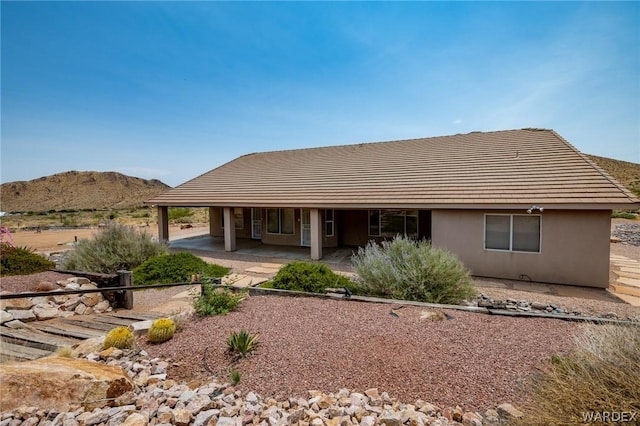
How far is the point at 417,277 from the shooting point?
651cm

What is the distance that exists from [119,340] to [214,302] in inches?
64.8

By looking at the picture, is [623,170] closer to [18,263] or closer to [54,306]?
[54,306]

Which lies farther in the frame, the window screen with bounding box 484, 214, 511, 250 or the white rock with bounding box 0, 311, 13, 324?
the window screen with bounding box 484, 214, 511, 250

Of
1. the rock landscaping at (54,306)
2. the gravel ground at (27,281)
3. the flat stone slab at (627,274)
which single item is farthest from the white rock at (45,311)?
the flat stone slab at (627,274)

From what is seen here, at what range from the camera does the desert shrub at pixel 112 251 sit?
31.2 ft

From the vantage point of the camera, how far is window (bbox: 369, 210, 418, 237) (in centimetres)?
1384

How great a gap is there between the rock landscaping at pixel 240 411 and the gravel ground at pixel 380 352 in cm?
16

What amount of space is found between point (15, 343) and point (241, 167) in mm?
15811

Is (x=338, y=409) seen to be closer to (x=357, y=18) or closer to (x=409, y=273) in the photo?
(x=409, y=273)

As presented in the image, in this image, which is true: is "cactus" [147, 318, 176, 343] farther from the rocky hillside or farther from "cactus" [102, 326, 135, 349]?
the rocky hillside

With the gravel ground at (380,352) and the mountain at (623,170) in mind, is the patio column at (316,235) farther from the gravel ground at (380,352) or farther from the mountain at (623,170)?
the mountain at (623,170)

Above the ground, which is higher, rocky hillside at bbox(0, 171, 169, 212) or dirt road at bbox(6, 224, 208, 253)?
rocky hillside at bbox(0, 171, 169, 212)

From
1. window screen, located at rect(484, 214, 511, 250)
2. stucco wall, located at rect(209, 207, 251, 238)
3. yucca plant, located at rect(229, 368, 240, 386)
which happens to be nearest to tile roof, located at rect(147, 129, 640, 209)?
window screen, located at rect(484, 214, 511, 250)

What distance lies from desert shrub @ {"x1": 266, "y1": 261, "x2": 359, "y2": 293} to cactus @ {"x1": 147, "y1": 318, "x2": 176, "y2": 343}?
298 centimetres
